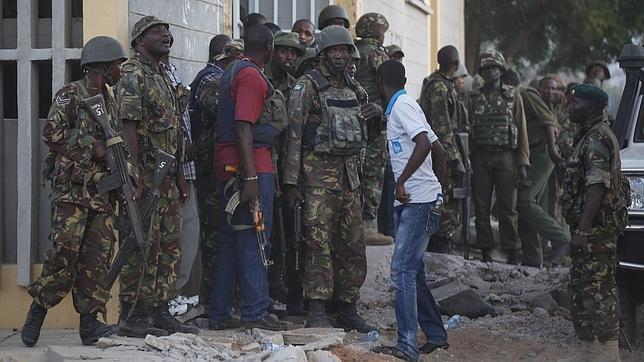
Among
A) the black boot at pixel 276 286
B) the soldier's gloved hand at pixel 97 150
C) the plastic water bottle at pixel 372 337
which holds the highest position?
the soldier's gloved hand at pixel 97 150

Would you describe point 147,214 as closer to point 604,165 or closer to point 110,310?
point 110,310

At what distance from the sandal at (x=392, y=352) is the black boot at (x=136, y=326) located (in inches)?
50.7

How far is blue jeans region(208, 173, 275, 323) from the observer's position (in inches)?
303

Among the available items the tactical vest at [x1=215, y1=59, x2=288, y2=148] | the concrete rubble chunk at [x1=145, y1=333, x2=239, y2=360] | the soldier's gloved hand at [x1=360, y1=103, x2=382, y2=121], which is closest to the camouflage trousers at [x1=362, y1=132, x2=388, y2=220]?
the soldier's gloved hand at [x1=360, y1=103, x2=382, y2=121]

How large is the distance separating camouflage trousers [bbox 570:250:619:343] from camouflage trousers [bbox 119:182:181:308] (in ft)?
7.95

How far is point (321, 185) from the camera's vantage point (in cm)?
Answer: 792

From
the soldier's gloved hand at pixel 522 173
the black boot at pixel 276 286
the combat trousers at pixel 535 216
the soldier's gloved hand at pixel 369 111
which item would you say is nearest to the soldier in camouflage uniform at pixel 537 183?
the combat trousers at pixel 535 216

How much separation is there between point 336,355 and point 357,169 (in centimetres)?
151

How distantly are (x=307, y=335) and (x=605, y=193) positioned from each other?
6.46ft

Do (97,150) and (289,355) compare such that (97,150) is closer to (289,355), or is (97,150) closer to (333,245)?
(289,355)

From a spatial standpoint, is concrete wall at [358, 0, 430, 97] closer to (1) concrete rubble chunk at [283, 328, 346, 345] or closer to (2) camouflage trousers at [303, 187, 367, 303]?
(2) camouflage trousers at [303, 187, 367, 303]

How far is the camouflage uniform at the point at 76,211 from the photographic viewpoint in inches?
271

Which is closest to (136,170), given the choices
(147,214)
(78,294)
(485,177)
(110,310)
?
(147,214)

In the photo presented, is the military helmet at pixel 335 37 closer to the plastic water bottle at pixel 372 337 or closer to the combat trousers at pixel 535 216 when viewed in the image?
the plastic water bottle at pixel 372 337
